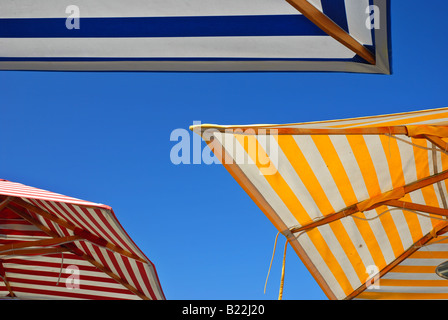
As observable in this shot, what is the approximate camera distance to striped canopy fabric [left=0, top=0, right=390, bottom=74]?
1914 millimetres

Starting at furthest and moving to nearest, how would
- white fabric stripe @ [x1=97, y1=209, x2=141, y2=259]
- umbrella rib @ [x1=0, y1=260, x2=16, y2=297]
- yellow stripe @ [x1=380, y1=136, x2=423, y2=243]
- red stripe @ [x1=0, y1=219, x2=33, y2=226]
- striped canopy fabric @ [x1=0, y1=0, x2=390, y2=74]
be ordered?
1. umbrella rib @ [x1=0, y1=260, x2=16, y2=297]
2. red stripe @ [x1=0, y1=219, x2=33, y2=226]
3. white fabric stripe @ [x1=97, y1=209, x2=141, y2=259]
4. yellow stripe @ [x1=380, y1=136, x2=423, y2=243]
5. striped canopy fabric @ [x1=0, y1=0, x2=390, y2=74]

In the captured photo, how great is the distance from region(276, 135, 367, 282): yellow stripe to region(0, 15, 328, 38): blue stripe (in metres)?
0.92

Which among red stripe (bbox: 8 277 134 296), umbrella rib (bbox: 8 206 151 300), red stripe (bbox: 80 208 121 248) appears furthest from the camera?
red stripe (bbox: 8 277 134 296)

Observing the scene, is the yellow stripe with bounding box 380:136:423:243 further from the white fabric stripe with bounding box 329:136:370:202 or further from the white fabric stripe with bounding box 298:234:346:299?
the white fabric stripe with bounding box 298:234:346:299

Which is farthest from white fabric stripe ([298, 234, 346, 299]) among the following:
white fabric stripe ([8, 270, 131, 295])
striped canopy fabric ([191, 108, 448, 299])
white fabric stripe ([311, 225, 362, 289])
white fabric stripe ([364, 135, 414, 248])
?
white fabric stripe ([8, 270, 131, 295])

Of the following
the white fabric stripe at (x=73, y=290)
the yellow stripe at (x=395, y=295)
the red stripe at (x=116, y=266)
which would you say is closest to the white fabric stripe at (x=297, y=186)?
the yellow stripe at (x=395, y=295)

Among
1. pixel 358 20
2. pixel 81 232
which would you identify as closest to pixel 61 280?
pixel 81 232

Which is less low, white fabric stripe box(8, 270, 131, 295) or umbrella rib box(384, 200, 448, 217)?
umbrella rib box(384, 200, 448, 217)

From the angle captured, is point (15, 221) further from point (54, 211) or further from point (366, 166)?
point (366, 166)

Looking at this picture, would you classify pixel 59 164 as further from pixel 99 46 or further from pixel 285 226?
pixel 99 46

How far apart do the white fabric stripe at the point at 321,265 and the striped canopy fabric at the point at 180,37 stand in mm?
1774

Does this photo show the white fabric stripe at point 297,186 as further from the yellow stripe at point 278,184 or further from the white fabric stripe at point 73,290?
the white fabric stripe at point 73,290
